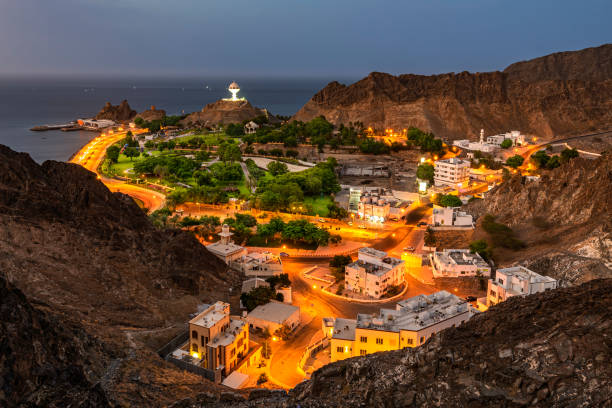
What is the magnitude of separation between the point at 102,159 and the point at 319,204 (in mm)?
42847

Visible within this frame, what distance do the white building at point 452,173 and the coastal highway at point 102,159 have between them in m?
33.7

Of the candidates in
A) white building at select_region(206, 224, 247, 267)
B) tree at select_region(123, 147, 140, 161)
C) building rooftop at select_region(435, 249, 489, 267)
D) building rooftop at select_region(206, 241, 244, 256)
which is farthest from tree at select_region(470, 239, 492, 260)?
tree at select_region(123, 147, 140, 161)

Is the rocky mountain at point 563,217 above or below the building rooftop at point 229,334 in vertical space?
above

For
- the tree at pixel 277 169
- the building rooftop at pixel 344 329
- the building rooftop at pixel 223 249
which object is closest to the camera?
the building rooftop at pixel 344 329

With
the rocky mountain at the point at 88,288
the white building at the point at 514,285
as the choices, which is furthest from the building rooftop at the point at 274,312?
the white building at the point at 514,285

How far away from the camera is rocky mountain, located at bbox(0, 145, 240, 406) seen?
14961mm

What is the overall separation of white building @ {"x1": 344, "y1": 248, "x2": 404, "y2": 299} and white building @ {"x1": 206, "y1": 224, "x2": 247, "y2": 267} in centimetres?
813

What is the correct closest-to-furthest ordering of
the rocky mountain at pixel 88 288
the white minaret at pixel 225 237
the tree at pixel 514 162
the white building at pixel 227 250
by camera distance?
the rocky mountain at pixel 88 288 < the white building at pixel 227 250 < the white minaret at pixel 225 237 < the tree at pixel 514 162

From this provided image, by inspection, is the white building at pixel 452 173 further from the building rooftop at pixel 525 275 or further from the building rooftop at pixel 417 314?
the building rooftop at pixel 417 314

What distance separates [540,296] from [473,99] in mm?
103898

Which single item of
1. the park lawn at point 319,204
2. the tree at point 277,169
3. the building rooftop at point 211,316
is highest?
the tree at point 277,169

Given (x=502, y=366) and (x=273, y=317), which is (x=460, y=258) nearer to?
(x=273, y=317)

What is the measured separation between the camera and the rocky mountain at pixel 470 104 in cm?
10362

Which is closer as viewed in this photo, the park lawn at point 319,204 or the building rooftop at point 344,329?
the building rooftop at point 344,329
